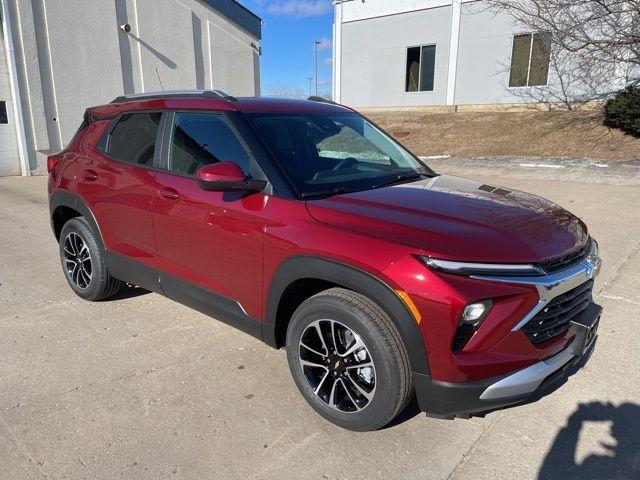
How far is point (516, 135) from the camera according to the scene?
16484 mm

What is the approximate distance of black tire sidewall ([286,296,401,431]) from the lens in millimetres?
2365

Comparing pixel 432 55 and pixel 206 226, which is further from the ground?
pixel 432 55

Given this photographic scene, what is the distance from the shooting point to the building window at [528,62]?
1831 cm

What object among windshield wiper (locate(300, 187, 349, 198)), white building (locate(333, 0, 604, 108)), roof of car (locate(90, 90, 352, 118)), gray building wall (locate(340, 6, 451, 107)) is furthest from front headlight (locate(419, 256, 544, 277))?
gray building wall (locate(340, 6, 451, 107))

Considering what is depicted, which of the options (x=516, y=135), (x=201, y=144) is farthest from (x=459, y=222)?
(x=516, y=135)

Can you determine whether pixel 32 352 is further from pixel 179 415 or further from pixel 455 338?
pixel 455 338

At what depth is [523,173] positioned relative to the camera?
11.9 m

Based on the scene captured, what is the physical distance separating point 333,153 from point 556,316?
1.81 m

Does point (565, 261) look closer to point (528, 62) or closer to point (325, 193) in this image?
point (325, 193)

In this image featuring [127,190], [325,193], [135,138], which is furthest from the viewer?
A: [135,138]

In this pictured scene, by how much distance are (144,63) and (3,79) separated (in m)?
4.46

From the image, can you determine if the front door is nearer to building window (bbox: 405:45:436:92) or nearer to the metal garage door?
the metal garage door

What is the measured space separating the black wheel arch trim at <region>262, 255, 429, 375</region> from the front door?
19 cm

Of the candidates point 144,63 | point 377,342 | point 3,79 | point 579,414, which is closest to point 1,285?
point 377,342
